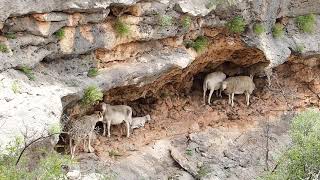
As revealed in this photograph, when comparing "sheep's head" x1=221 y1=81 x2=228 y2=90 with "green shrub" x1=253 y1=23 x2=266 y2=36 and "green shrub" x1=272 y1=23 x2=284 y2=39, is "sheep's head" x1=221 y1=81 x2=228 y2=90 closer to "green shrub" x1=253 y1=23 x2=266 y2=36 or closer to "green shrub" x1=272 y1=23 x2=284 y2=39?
"green shrub" x1=272 y1=23 x2=284 y2=39

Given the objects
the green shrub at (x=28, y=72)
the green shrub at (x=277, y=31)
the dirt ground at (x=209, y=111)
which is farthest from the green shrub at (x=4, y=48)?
the green shrub at (x=277, y=31)

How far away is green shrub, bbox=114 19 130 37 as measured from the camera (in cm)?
1305

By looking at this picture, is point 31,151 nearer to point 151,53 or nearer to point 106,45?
point 106,45

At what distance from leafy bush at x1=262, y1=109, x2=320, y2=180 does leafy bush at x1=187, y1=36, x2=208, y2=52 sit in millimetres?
3814

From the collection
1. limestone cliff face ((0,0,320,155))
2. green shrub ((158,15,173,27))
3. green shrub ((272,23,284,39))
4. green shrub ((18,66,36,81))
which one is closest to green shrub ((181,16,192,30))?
limestone cliff face ((0,0,320,155))

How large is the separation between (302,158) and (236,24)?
16.3 feet

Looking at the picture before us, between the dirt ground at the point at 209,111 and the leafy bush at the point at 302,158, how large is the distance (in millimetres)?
4412

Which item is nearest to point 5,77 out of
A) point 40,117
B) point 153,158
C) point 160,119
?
point 40,117

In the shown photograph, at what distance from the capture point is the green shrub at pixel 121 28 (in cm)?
1305

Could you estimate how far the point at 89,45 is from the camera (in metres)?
12.7

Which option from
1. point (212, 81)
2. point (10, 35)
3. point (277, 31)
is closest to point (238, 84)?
point (212, 81)

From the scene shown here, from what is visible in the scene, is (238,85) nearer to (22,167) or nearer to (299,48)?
(299,48)

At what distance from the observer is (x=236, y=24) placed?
1493 cm

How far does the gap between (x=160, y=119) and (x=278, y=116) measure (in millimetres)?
3613
